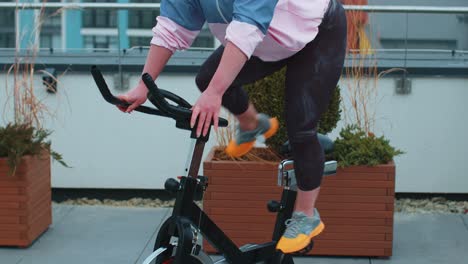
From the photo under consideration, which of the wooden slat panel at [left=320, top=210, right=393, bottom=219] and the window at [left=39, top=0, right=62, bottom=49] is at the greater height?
the window at [left=39, top=0, right=62, bottom=49]

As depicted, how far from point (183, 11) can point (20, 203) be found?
2.15m

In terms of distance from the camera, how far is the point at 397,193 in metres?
6.03

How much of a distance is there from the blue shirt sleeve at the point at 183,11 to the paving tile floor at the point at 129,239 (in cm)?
189

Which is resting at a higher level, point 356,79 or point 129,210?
point 356,79

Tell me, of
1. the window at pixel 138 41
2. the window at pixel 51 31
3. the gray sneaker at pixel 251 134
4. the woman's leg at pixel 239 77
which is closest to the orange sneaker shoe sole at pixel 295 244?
the gray sneaker at pixel 251 134

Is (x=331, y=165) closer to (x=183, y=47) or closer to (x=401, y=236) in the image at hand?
(x=183, y=47)

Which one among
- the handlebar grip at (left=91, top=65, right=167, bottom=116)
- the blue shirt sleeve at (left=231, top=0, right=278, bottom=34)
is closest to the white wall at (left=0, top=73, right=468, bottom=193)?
the handlebar grip at (left=91, top=65, right=167, bottom=116)

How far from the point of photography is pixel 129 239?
5.22 meters

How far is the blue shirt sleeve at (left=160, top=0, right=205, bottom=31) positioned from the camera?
3264mm

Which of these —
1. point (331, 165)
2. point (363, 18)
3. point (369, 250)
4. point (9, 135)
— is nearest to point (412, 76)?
point (363, 18)

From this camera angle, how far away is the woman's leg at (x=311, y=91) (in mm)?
3436

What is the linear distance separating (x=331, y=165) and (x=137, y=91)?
1107 mm

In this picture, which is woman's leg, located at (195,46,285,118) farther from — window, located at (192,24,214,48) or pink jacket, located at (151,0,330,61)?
window, located at (192,24,214,48)

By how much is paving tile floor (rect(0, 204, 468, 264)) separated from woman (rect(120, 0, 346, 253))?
131 centimetres
